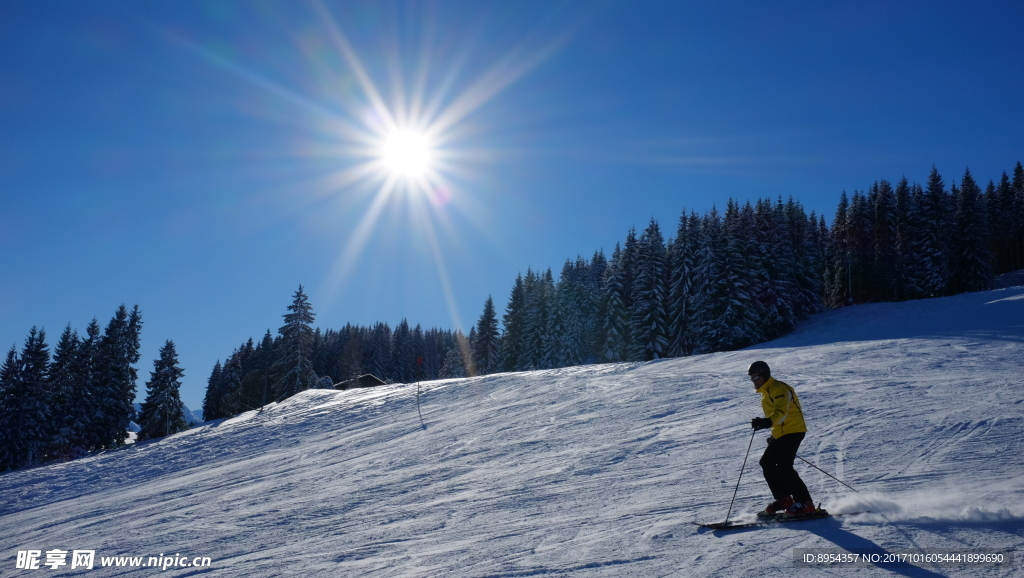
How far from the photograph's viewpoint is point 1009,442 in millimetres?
7555

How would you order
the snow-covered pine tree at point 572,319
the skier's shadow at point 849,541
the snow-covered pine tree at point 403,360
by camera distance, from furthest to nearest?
the snow-covered pine tree at point 403,360 < the snow-covered pine tree at point 572,319 < the skier's shadow at point 849,541

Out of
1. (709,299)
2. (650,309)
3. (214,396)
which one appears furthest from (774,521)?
(214,396)

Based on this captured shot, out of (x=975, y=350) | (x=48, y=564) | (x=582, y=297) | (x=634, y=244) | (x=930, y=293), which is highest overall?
(x=634, y=244)

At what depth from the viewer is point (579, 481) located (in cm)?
852

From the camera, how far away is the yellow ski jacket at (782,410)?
589cm

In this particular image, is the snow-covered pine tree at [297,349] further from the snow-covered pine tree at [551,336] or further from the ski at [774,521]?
the ski at [774,521]

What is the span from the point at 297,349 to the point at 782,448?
1929 inches

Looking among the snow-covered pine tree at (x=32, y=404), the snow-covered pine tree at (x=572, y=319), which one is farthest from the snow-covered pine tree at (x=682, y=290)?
the snow-covered pine tree at (x=32, y=404)

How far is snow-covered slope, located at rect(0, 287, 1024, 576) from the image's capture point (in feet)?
18.0

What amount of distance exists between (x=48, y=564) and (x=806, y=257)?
57.5m

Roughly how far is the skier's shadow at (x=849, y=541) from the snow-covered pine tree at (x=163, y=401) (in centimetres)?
5217

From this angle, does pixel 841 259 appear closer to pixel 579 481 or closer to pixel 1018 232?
pixel 1018 232

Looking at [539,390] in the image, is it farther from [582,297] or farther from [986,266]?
[986,266]

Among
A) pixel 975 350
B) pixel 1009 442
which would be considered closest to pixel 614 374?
pixel 975 350
